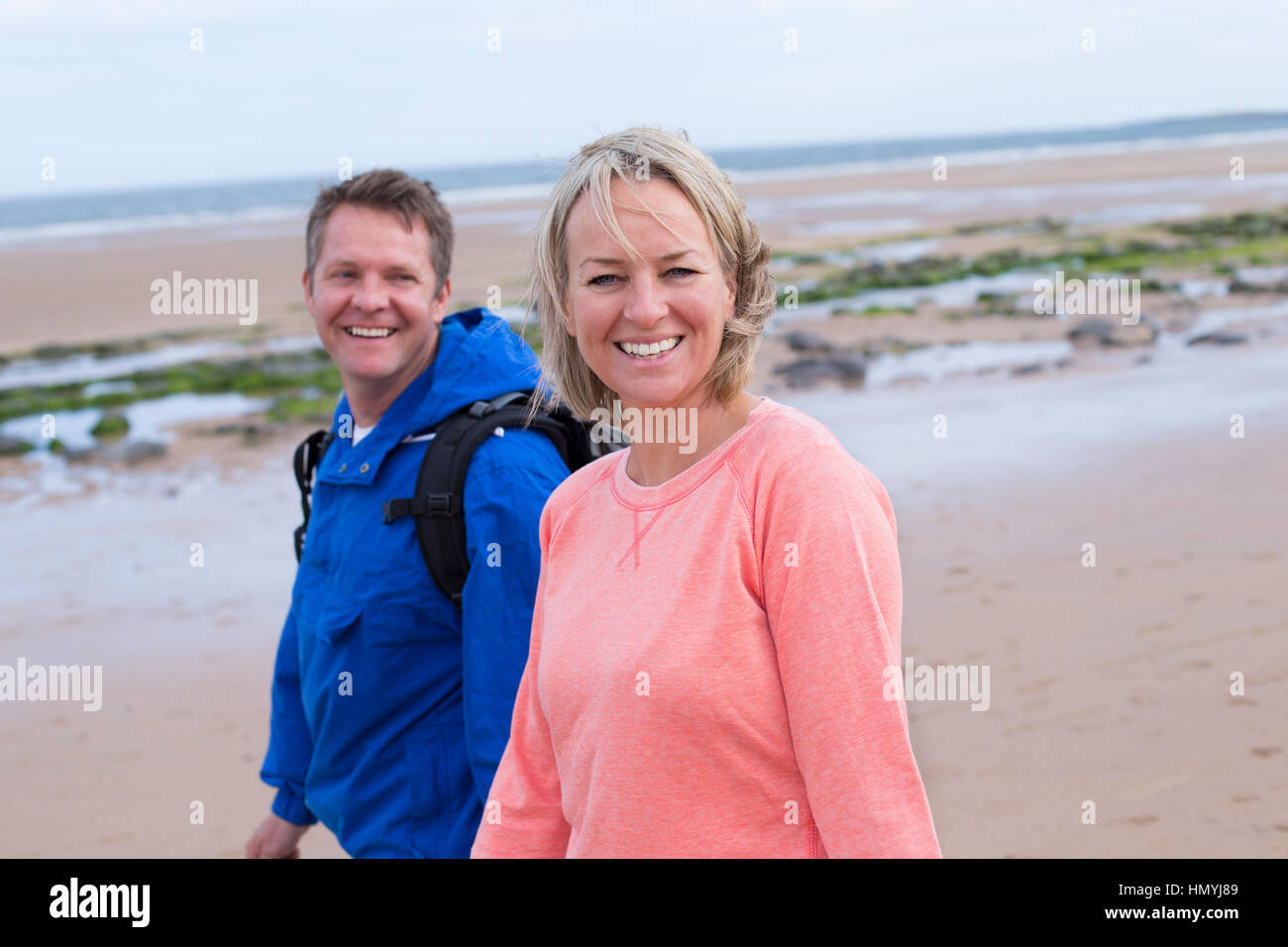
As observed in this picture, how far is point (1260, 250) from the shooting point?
25594 mm

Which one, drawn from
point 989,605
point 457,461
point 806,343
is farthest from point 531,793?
point 806,343

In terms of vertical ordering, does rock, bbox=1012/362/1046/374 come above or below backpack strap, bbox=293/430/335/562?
above

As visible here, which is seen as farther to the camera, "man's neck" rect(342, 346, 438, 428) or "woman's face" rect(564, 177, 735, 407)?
"man's neck" rect(342, 346, 438, 428)

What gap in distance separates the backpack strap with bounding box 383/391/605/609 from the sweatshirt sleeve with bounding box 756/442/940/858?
1.19 meters

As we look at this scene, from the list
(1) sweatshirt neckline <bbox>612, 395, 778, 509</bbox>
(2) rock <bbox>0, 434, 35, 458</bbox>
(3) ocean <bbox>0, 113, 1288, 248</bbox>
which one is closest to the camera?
(1) sweatshirt neckline <bbox>612, 395, 778, 509</bbox>

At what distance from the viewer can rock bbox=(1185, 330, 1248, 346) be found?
16.3m

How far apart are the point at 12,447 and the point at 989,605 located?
12151 mm

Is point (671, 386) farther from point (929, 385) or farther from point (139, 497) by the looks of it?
point (929, 385)

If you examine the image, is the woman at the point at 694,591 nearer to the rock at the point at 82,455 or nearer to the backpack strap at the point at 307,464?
the backpack strap at the point at 307,464

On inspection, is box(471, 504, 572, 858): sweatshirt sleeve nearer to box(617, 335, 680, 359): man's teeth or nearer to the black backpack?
box(617, 335, 680, 359): man's teeth

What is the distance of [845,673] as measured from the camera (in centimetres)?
180

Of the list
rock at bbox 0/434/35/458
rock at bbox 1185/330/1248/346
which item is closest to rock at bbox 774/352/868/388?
rock at bbox 1185/330/1248/346

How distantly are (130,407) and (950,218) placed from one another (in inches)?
1208

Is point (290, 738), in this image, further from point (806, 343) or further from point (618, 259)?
point (806, 343)
